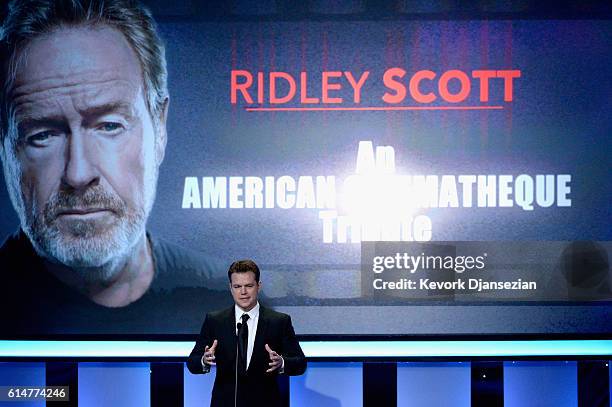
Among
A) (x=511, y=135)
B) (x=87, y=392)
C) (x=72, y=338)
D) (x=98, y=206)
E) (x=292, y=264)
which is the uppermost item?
(x=511, y=135)

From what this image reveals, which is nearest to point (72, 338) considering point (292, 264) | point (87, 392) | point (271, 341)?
point (87, 392)

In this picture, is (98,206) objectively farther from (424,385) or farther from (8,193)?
(424,385)

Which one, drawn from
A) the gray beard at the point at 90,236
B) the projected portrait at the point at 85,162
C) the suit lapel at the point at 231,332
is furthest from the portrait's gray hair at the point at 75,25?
the suit lapel at the point at 231,332

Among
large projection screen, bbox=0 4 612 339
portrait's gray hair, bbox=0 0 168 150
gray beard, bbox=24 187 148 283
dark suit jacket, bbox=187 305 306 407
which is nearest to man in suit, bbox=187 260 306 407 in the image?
dark suit jacket, bbox=187 305 306 407

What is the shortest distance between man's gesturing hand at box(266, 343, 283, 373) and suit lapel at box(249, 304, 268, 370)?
0.06 meters

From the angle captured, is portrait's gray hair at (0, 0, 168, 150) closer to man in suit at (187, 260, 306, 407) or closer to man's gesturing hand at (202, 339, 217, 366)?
man in suit at (187, 260, 306, 407)

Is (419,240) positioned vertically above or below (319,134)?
below

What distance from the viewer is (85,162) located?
4.18 metres

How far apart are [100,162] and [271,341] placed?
63.9 inches

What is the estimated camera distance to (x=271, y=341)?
9.93ft

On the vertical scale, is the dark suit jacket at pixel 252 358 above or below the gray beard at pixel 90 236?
below

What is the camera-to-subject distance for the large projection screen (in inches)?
164

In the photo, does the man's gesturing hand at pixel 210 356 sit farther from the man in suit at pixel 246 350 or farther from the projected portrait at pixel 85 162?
the projected portrait at pixel 85 162

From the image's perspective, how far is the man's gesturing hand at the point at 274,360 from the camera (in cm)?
291
